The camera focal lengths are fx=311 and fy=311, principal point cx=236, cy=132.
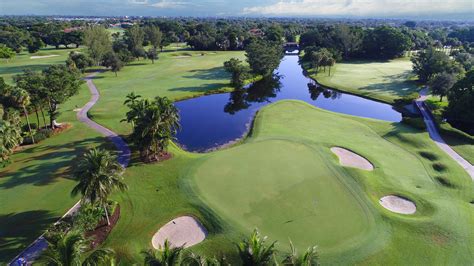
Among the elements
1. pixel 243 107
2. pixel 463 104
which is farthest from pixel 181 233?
pixel 463 104

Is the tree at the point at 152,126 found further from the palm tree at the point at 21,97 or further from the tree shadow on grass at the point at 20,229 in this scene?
the palm tree at the point at 21,97

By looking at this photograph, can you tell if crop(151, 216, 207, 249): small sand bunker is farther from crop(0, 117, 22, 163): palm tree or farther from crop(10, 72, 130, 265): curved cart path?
crop(0, 117, 22, 163): palm tree

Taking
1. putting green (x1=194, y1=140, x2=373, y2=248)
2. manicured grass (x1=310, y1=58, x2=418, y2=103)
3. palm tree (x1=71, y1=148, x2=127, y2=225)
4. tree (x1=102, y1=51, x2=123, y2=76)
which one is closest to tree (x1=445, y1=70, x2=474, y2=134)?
manicured grass (x1=310, y1=58, x2=418, y2=103)

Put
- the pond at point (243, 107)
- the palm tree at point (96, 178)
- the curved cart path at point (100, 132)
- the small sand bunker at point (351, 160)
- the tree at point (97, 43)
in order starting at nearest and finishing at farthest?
1. the curved cart path at point (100, 132)
2. the palm tree at point (96, 178)
3. the small sand bunker at point (351, 160)
4. the pond at point (243, 107)
5. the tree at point (97, 43)

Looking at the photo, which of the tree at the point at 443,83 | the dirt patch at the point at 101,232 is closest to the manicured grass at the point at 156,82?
the dirt patch at the point at 101,232

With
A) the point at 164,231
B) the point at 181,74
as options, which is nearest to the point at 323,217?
the point at 164,231

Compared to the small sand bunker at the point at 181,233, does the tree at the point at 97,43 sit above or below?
above
